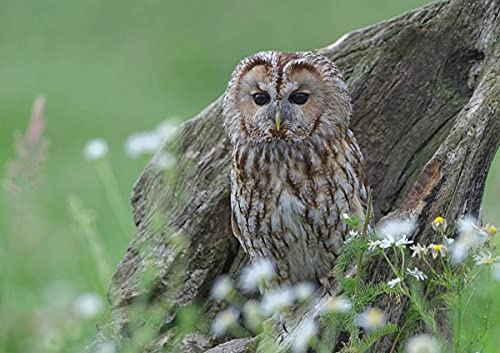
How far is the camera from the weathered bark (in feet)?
14.9

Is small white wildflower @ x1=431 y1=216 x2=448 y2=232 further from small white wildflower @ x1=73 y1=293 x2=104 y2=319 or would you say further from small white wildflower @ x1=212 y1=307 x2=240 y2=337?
small white wildflower @ x1=212 y1=307 x2=240 y2=337

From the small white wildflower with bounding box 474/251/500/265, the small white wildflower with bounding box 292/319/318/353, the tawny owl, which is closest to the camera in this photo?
the small white wildflower with bounding box 474/251/500/265

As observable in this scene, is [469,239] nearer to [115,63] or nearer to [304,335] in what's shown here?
[304,335]

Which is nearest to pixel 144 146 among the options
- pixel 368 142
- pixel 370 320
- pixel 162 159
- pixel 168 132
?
pixel 168 132

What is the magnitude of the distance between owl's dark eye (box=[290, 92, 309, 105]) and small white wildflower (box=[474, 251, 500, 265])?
94 centimetres

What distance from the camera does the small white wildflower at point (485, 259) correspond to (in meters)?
3.41

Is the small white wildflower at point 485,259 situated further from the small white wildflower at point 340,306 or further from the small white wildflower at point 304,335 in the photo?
the small white wildflower at point 304,335

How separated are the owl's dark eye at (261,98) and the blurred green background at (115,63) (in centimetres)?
407

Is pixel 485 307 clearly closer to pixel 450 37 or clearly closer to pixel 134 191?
pixel 450 37

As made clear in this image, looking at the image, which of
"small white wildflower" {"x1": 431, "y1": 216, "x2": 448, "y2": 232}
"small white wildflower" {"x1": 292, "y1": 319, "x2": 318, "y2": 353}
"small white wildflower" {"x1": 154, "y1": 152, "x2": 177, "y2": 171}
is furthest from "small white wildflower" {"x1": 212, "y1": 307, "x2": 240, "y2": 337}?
"small white wildflower" {"x1": 431, "y1": 216, "x2": 448, "y2": 232}

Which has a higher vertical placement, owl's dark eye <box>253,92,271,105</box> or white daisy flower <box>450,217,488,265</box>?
owl's dark eye <box>253,92,271,105</box>

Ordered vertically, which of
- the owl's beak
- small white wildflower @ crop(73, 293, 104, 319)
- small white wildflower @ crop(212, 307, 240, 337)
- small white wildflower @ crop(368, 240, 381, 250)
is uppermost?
the owl's beak

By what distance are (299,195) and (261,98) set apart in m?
0.31

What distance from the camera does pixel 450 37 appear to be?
459 centimetres
